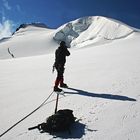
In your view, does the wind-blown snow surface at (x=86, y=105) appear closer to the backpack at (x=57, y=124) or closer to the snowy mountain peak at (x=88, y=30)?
the backpack at (x=57, y=124)

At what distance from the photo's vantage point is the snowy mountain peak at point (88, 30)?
2785 inches

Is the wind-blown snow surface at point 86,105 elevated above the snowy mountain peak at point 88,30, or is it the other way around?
the wind-blown snow surface at point 86,105

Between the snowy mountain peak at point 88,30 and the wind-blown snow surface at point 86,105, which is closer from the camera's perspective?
the wind-blown snow surface at point 86,105

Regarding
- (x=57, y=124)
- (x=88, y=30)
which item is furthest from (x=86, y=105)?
(x=88, y=30)

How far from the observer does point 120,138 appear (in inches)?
189

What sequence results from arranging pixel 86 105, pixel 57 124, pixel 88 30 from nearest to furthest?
1. pixel 57 124
2. pixel 86 105
3. pixel 88 30

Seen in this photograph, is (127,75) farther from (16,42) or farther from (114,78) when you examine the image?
(16,42)

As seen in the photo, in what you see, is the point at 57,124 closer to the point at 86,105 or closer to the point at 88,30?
the point at 86,105

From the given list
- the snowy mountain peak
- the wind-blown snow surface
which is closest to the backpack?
the wind-blown snow surface

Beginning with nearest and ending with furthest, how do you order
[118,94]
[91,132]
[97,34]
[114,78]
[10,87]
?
[91,132] < [118,94] < [114,78] < [10,87] < [97,34]

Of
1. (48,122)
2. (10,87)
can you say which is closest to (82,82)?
(10,87)

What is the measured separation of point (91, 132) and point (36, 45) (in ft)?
247

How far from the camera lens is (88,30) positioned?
87812 mm

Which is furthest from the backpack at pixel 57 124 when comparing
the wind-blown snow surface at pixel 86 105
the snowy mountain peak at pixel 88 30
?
the snowy mountain peak at pixel 88 30
